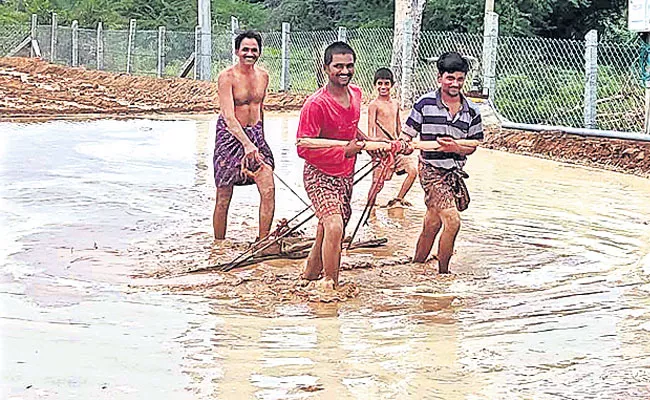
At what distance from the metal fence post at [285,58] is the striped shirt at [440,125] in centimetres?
2182

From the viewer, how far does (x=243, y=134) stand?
8.80 metres

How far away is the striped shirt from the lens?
313 inches

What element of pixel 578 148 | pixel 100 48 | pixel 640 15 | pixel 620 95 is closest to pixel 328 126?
pixel 640 15

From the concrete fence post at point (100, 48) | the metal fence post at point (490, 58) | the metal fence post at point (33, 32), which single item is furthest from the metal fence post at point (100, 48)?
the metal fence post at point (490, 58)

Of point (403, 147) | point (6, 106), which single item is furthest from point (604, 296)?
point (6, 106)

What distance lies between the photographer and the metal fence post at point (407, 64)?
24328 mm

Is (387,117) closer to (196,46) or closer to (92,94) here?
(92,94)

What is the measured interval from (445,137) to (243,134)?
5.64 feet

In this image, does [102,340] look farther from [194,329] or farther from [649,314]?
[649,314]

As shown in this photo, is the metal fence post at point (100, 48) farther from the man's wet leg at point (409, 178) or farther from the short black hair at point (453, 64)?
the short black hair at point (453, 64)

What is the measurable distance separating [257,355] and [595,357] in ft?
5.62

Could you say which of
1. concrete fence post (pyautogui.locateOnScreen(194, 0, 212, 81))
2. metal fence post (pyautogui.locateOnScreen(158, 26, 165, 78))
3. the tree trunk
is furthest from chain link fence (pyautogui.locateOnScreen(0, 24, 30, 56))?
the tree trunk

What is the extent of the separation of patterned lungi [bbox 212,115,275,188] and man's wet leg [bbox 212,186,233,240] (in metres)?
0.06

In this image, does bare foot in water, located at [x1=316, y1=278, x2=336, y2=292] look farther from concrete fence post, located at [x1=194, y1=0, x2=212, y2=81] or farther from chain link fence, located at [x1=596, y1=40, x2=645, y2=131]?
concrete fence post, located at [x1=194, y1=0, x2=212, y2=81]
